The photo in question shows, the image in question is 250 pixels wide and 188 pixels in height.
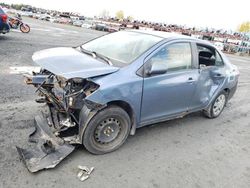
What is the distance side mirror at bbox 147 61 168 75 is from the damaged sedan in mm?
15

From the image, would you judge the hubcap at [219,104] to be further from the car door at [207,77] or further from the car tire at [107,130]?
the car tire at [107,130]

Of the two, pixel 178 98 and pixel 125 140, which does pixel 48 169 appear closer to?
pixel 125 140

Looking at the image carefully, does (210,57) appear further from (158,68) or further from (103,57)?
(103,57)

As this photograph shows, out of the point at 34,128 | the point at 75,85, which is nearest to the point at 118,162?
the point at 75,85

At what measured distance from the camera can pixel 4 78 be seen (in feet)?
20.9

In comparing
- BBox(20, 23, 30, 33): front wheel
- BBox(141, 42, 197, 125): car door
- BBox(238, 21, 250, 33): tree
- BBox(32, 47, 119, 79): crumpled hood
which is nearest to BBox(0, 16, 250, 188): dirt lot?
BBox(141, 42, 197, 125): car door

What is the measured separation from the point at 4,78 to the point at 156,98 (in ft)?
14.0

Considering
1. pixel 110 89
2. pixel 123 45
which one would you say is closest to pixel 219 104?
pixel 123 45

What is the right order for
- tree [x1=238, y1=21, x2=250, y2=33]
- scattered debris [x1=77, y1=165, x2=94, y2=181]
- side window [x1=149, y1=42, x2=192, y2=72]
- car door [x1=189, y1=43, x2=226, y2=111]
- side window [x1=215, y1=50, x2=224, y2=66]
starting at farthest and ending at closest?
tree [x1=238, y1=21, x2=250, y2=33] → side window [x1=215, y1=50, x2=224, y2=66] → car door [x1=189, y1=43, x2=226, y2=111] → side window [x1=149, y1=42, x2=192, y2=72] → scattered debris [x1=77, y1=165, x2=94, y2=181]

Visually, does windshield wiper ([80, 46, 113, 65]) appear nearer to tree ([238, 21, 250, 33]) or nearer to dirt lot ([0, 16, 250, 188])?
dirt lot ([0, 16, 250, 188])

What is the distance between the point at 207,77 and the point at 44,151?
324cm

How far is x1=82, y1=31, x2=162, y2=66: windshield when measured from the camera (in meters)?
3.99

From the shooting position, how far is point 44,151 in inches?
132

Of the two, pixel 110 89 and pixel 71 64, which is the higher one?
pixel 71 64
